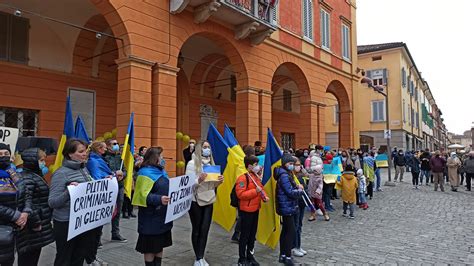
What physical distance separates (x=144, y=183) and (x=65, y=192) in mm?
878

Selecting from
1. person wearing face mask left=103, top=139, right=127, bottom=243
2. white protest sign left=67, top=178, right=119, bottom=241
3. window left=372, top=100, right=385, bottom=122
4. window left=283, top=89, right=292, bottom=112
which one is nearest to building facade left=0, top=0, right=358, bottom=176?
person wearing face mask left=103, top=139, right=127, bottom=243

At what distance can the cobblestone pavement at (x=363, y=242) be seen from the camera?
5.58 metres

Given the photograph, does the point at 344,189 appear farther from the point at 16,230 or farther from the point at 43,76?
the point at 43,76

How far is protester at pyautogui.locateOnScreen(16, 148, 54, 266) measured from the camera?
357 cm

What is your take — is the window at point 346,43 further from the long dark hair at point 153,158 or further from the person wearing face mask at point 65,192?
the person wearing face mask at point 65,192

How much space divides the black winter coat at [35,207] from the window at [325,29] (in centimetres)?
1729

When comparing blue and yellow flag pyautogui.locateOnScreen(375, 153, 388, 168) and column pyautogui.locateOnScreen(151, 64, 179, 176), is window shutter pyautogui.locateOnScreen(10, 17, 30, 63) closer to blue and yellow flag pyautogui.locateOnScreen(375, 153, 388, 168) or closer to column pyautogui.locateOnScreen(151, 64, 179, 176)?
column pyautogui.locateOnScreen(151, 64, 179, 176)

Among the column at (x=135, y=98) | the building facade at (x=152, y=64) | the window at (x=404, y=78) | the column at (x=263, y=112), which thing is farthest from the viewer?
the window at (x=404, y=78)

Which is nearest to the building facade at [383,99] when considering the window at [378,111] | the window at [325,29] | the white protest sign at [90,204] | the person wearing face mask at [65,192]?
the window at [378,111]

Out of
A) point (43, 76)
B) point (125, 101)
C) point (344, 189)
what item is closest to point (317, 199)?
point (344, 189)

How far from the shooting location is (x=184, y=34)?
11.0 m

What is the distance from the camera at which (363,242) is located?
6629mm

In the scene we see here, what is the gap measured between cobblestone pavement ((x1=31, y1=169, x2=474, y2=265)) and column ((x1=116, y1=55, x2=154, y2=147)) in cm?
243

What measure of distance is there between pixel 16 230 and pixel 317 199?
710 centimetres
